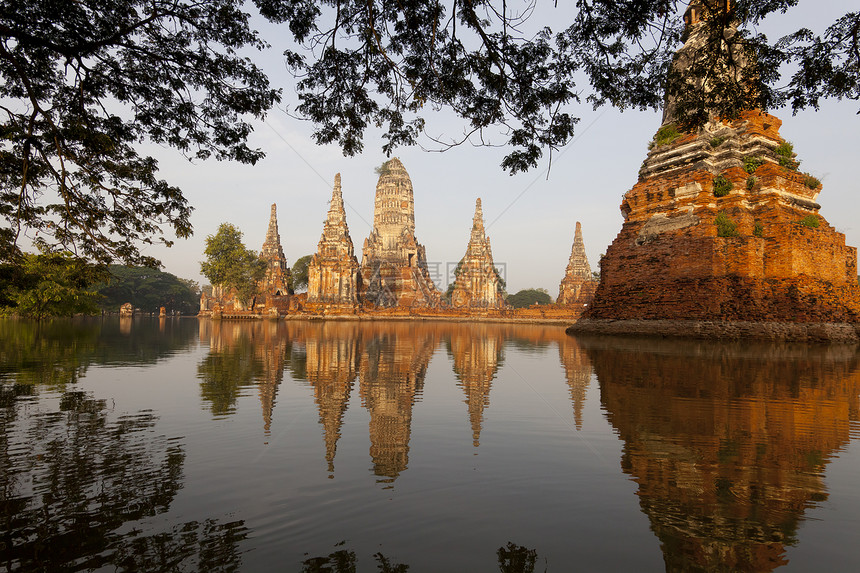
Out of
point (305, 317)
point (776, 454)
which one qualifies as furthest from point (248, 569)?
point (305, 317)

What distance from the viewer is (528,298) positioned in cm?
9762

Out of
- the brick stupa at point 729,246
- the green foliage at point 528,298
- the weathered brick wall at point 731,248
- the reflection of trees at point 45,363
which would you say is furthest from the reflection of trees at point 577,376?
the green foliage at point 528,298

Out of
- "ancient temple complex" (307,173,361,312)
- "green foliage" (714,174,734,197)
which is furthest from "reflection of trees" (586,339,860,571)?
"ancient temple complex" (307,173,361,312)

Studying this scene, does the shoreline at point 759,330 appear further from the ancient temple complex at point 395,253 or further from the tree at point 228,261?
the tree at point 228,261

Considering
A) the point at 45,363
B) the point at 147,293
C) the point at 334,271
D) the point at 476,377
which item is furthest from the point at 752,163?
the point at 147,293

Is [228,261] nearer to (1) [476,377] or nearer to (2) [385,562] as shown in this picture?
(1) [476,377]

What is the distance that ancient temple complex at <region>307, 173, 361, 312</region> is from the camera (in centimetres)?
4713

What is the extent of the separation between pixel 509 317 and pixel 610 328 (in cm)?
2457

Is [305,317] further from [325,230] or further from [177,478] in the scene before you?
[177,478]

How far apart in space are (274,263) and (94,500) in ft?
193

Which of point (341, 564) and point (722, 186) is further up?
point (722, 186)

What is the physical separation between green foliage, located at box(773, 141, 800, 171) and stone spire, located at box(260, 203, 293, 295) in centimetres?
4994

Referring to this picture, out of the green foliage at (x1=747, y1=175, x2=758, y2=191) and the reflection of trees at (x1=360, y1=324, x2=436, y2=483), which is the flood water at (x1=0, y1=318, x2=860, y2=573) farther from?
the green foliage at (x1=747, y1=175, x2=758, y2=191)

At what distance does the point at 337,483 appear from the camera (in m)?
2.98
